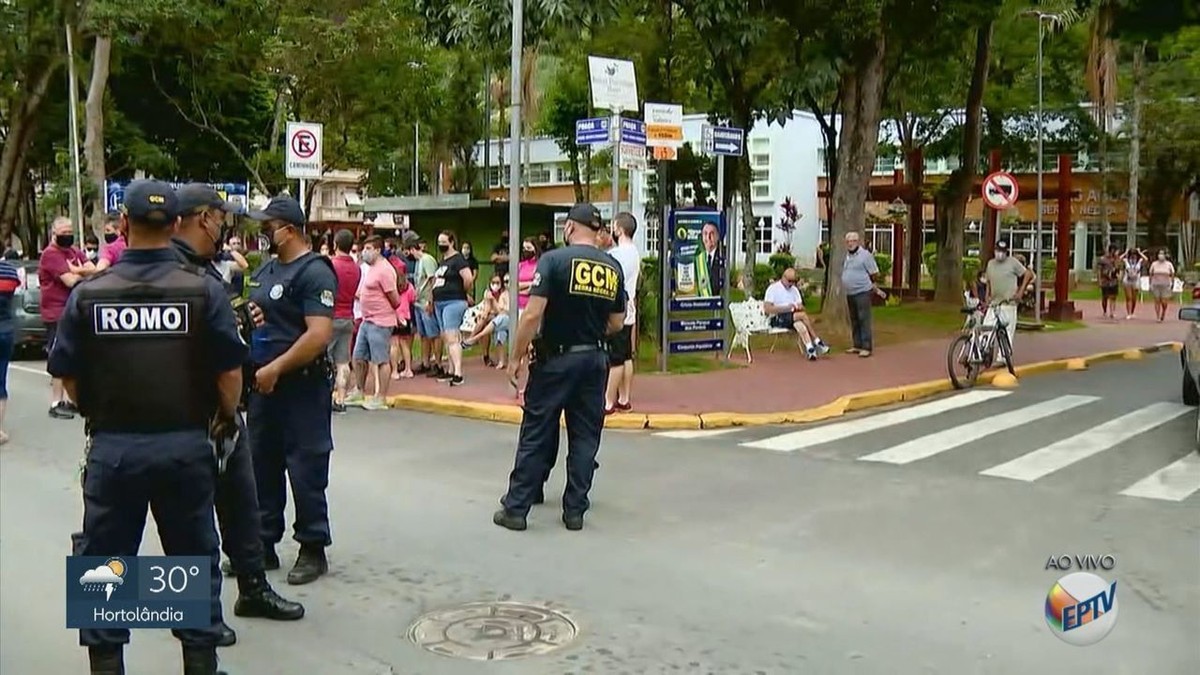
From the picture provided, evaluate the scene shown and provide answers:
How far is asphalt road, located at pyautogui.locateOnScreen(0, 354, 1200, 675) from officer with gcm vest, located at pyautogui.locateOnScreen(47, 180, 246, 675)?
404mm

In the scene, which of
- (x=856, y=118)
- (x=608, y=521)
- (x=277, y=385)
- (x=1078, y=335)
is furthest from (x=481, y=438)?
(x=1078, y=335)

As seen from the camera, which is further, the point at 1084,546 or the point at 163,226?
the point at 1084,546

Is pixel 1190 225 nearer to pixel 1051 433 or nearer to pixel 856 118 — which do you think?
pixel 856 118

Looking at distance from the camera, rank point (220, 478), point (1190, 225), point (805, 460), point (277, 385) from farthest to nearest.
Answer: point (1190, 225), point (805, 460), point (277, 385), point (220, 478)

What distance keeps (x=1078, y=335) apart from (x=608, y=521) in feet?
55.2

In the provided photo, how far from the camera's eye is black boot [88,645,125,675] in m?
4.21

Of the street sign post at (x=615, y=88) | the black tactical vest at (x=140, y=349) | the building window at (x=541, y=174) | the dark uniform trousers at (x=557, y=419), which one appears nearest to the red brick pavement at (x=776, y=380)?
the street sign post at (x=615, y=88)

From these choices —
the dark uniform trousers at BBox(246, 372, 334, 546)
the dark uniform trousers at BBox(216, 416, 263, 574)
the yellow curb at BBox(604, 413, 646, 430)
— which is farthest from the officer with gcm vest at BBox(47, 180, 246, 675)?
the yellow curb at BBox(604, 413, 646, 430)

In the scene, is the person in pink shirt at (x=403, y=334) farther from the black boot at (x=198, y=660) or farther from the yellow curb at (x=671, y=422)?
the black boot at (x=198, y=660)

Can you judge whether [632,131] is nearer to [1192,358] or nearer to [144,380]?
[1192,358]

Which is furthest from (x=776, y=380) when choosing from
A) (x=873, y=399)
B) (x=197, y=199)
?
(x=197, y=199)

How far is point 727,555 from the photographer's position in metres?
6.64

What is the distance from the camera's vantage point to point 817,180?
198 feet
